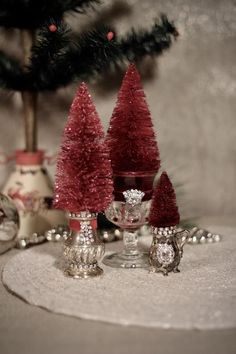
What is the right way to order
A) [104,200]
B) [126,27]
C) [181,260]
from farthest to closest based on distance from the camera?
[126,27]
[181,260]
[104,200]

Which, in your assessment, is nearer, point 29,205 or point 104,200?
point 104,200

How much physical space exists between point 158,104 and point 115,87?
0.32 feet

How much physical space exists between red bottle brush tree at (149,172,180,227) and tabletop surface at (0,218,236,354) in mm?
189

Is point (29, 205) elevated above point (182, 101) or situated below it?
below

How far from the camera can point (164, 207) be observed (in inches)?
30.7

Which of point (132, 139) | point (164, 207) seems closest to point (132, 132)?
point (132, 139)

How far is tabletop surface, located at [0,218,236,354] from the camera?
0.58m

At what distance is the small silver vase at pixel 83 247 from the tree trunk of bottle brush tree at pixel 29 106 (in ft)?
1.15

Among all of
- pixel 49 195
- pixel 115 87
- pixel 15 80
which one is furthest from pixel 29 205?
pixel 115 87

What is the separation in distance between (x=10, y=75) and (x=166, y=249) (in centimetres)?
43

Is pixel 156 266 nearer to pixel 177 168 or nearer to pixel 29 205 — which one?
pixel 29 205

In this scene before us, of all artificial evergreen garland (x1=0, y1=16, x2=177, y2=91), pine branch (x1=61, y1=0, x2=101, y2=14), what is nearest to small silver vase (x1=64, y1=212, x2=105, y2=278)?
artificial evergreen garland (x1=0, y1=16, x2=177, y2=91)

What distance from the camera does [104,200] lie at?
2.55ft

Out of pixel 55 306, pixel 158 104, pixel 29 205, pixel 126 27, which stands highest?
pixel 126 27
